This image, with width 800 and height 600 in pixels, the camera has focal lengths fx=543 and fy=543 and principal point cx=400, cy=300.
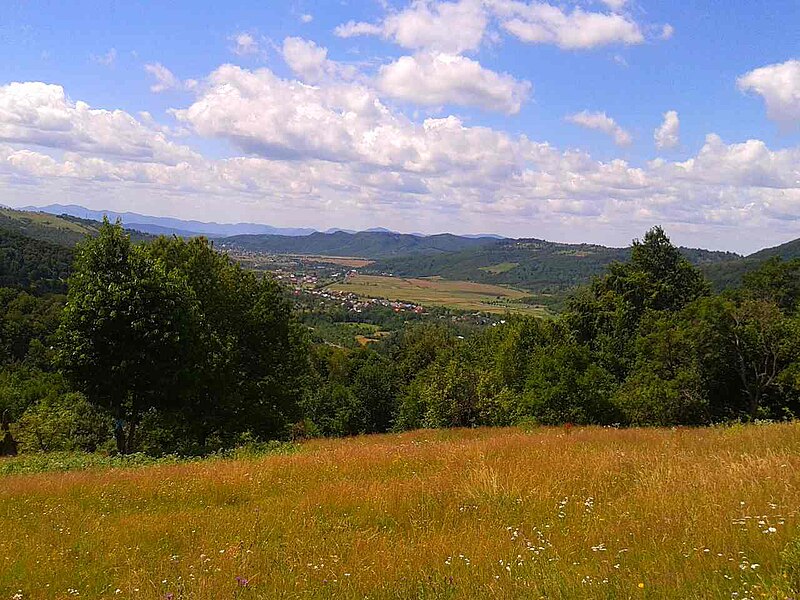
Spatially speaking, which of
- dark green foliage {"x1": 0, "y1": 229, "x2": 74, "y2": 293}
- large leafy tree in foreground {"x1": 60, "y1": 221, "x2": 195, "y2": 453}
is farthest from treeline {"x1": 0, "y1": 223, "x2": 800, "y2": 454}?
dark green foliage {"x1": 0, "y1": 229, "x2": 74, "y2": 293}

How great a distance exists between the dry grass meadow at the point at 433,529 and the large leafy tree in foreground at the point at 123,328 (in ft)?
27.2

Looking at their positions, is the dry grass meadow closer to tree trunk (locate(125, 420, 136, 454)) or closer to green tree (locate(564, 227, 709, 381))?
tree trunk (locate(125, 420, 136, 454))

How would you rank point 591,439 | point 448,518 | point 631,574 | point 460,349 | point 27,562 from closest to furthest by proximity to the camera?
point 631,574 < point 27,562 < point 448,518 < point 591,439 < point 460,349

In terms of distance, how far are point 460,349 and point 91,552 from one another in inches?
2599

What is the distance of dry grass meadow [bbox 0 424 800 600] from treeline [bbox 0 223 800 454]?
8839 millimetres

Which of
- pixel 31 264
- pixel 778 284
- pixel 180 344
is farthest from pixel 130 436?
pixel 31 264

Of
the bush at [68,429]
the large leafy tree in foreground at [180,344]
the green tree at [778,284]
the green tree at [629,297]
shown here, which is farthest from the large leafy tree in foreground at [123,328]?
the green tree at [778,284]

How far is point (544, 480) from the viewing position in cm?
880

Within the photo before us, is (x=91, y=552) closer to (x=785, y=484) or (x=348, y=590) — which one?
(x=348, y=590)

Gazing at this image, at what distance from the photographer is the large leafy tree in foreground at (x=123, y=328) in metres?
18.8

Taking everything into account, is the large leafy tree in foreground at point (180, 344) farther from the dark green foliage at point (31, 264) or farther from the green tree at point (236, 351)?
the dark green foliage at point (31, 264)

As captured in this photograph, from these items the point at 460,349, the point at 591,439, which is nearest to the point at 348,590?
the point at 591,439

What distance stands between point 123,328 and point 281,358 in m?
9.17

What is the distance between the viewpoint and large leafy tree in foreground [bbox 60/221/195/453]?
1883cm
